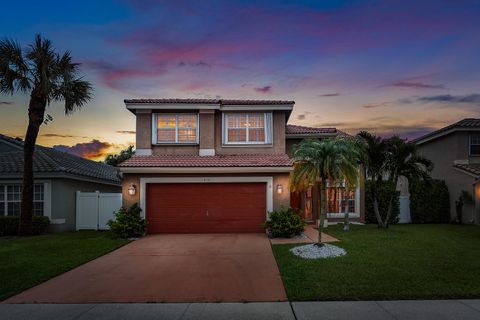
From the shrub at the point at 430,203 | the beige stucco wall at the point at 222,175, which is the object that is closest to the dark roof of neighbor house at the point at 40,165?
the beige stucco wall at the point at 222,175

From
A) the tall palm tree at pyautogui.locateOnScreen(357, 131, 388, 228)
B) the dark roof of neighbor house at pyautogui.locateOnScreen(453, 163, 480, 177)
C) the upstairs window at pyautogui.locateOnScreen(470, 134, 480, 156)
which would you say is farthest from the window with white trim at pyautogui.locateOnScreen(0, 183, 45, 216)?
the upstairs window at pyautogui.locateOnScreen(470, 134, 480, 156)

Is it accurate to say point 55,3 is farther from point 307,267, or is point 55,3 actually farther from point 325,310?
point 325,310

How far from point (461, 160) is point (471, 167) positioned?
0.95m

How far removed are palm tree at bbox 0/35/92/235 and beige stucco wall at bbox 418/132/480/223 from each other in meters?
19.6

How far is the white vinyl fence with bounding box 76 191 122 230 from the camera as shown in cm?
1825

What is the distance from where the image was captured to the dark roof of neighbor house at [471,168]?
18522mm

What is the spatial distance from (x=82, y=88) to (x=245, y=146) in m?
7.61

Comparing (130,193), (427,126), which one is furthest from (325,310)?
(427,126)

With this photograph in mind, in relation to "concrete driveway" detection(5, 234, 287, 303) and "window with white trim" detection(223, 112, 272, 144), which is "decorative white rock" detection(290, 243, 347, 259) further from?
"window with white trim" detection(223, 112, 272, 144)

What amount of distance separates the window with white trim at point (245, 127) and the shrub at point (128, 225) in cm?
529

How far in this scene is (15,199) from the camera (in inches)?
688

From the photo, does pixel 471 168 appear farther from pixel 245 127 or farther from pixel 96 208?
pixel 96 208

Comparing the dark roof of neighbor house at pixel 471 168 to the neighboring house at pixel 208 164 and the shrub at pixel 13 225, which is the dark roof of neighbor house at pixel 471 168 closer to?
the neighboring house at pixel 208 164

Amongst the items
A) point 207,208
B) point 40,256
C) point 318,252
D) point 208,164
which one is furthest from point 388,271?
point 40,256
